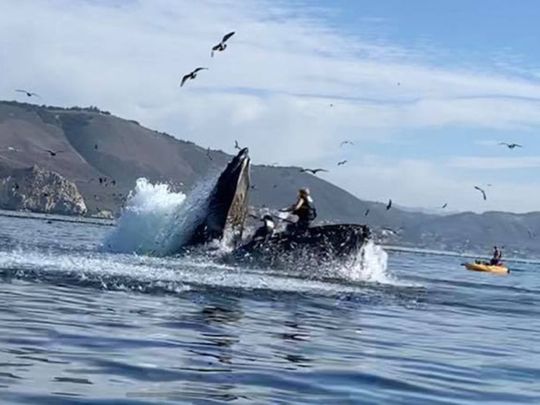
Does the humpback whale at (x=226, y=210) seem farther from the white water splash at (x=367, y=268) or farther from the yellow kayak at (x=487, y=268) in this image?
the yellow kayak at (x=487, y=268)

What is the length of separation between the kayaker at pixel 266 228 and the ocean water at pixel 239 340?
395 centimetres

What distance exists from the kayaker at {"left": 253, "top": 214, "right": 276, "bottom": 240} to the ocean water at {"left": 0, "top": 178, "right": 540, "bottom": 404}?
13.0ft

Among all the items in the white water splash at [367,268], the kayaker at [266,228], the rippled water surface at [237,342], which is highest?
the kayaker at [266,228]

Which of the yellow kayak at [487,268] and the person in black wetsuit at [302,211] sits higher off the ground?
the person in black wetsuit at [302,211]

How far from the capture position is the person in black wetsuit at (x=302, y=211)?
122 feet

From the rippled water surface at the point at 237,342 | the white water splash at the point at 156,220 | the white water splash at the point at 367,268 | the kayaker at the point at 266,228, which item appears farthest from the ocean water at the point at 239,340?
the white water splash at the point at 156,220

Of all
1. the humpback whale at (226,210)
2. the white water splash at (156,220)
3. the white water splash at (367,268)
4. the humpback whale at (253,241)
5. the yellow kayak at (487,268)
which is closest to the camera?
the humpback whale at (253,241)

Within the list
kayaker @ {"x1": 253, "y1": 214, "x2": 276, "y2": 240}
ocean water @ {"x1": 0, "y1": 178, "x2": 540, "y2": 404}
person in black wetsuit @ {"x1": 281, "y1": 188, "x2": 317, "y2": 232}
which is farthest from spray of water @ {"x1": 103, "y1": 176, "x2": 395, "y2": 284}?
ocean water @ {"x1": 0, "y1": 178, "x2": 540, "y2": 404}

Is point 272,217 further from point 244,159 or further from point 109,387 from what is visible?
point 109,387

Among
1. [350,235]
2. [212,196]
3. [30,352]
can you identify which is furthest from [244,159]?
[30,352]

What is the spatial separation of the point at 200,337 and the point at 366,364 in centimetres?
247

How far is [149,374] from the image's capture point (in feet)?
44.1

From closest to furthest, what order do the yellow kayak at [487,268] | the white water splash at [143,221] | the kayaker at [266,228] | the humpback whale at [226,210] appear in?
the kayaker at [266,228] → the humpback whale at [226,210] → the white water splash at [143,221] → the yellow kayak at [487,268]

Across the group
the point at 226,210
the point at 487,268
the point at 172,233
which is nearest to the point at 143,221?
the point at 172,233
